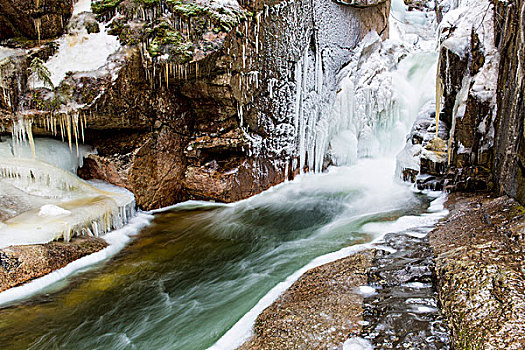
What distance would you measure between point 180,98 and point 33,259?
4.66 m

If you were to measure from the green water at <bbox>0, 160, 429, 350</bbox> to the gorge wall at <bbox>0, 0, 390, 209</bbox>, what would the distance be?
3.41 ft

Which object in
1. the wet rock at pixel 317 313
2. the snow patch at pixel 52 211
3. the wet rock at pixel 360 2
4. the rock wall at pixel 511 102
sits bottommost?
the wet rock at pixel 317 313

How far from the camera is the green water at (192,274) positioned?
339 centimetres

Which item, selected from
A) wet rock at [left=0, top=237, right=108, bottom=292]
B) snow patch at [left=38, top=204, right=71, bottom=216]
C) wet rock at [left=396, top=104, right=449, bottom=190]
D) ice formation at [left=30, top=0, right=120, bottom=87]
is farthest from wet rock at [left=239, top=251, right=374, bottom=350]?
ice formation at [left=30, top=0, right=120, bottom=87]

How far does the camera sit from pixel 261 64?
793cm

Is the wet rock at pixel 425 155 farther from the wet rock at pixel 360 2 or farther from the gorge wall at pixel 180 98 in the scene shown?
the wet rock at pixel 360 2

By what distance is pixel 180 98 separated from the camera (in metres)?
7.53

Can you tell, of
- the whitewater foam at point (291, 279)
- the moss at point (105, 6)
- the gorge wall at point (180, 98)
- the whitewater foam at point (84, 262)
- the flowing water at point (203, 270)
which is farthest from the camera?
the moss at point (105, 6)

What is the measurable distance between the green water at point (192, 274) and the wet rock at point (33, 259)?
36 centimetres

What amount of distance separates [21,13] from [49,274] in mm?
5748

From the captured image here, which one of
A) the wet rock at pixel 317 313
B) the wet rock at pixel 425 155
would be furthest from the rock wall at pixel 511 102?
the wet rock at pixel 317 313

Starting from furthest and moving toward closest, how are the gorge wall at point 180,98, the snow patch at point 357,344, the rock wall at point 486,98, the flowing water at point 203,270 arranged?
the gorge wall at point 180,98
the rock wall at point 486,98
the flowing water at point 203,270
the snow patch at point 357,344

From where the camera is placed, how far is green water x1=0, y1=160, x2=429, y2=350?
3.39m

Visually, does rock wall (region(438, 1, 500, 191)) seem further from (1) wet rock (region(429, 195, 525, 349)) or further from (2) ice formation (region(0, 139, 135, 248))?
(2) ice formation (region(0, 139, 135, 248))
